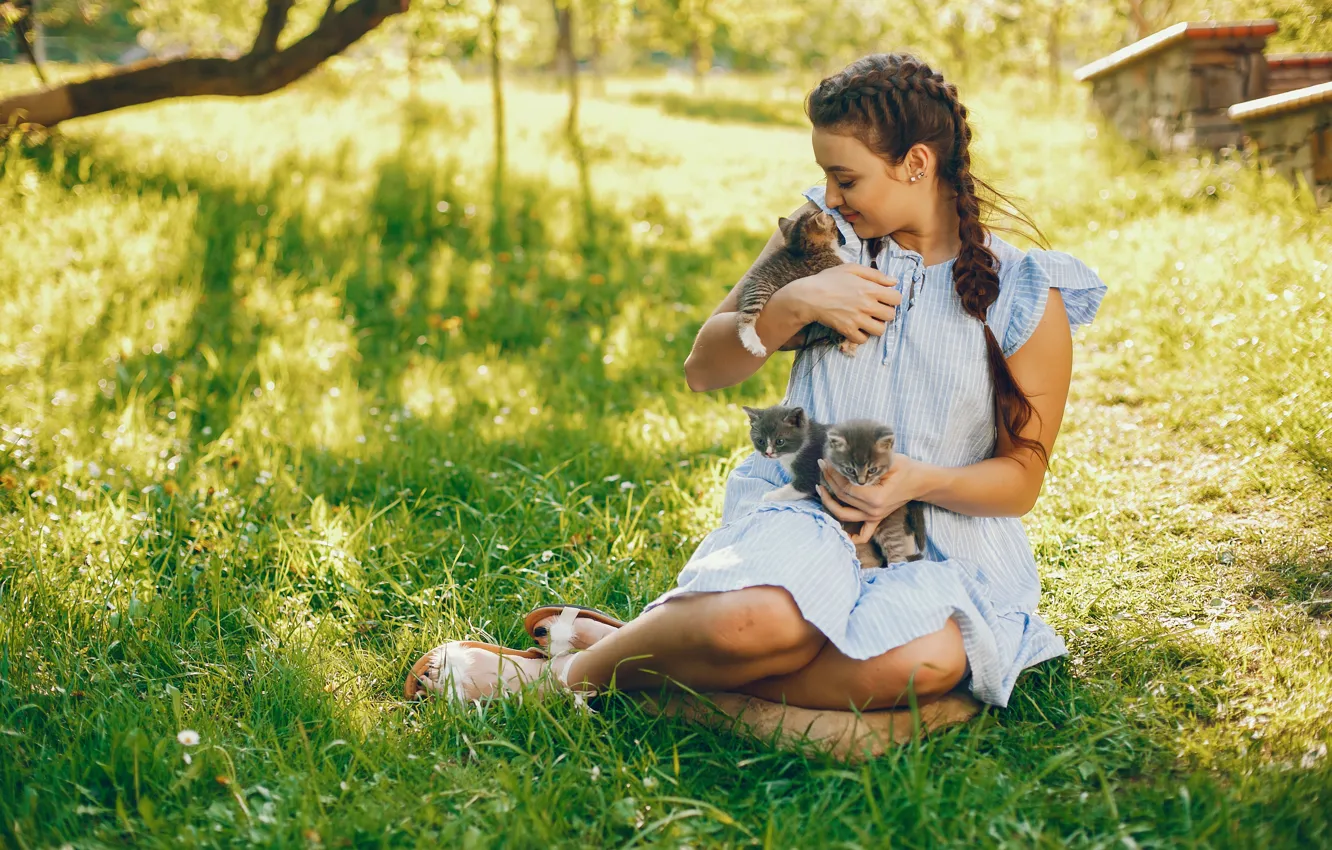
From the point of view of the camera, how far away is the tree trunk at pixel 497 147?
7.66 metres

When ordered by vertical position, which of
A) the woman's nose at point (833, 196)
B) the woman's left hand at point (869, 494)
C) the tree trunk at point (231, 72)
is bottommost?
the woman's left hand at point (869, 494)

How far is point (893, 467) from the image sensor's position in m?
2.32

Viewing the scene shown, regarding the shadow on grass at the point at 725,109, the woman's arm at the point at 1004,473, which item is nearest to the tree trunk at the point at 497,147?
the woman's arm at the point at 1004,473

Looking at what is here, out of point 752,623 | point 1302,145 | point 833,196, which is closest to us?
point 752,623

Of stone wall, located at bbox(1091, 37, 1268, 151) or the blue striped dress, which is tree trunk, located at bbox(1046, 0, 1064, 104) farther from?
the blue striped dress

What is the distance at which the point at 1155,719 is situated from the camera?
2.39m

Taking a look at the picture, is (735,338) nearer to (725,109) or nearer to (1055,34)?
(1055,34)

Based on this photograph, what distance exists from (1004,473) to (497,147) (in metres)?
7.74

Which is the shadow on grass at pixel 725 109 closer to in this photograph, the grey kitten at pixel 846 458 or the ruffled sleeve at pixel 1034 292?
the ruffled sleeve at pixel 1034 292

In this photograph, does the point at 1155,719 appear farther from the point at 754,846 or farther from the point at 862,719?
the point at 754,846

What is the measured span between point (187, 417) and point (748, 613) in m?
3.37

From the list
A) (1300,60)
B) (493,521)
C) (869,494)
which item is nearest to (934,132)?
(869,494)

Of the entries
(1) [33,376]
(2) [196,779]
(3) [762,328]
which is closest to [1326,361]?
(3) [762,328]

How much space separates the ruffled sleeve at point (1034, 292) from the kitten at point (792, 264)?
0.44 m
